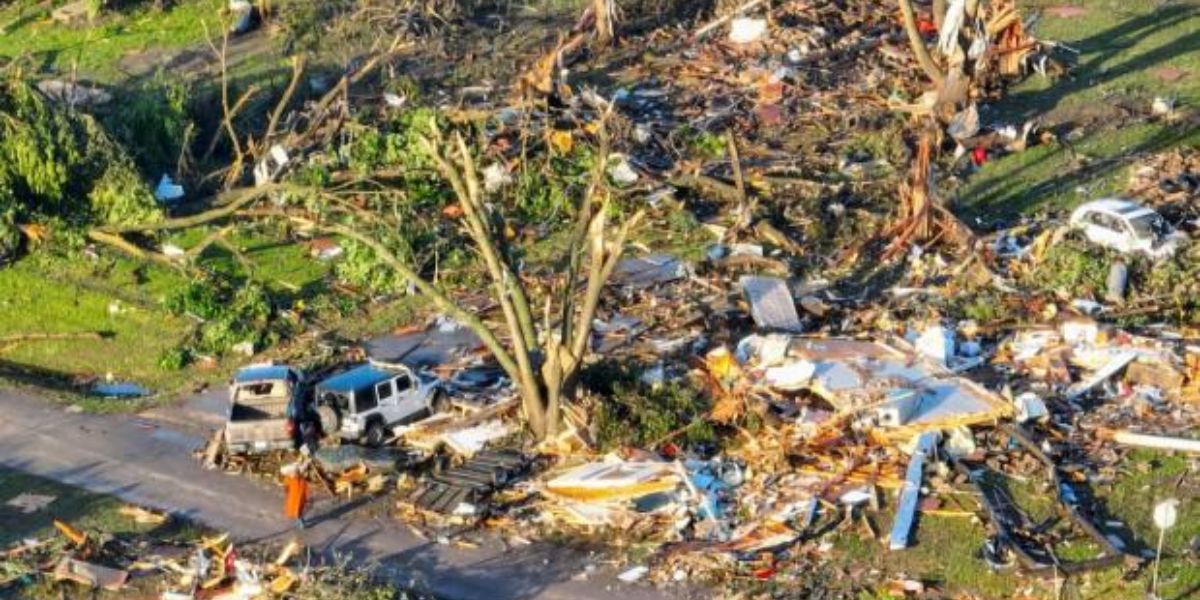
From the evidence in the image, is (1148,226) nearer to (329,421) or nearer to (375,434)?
(375,434)

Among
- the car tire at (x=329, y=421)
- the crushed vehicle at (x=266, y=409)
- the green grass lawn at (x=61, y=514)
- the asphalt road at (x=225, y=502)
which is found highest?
the crushed vehicle at (x=266, y=409)

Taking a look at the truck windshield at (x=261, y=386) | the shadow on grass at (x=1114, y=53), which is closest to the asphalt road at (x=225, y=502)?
the truck windshield at (x=261, y=386)

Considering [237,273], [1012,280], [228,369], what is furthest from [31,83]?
[1012,280]

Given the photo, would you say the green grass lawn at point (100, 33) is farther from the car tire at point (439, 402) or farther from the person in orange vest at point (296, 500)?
the person in orange vest at point (296, 500)

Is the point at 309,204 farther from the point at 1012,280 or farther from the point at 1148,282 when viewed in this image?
the point at 1148,282

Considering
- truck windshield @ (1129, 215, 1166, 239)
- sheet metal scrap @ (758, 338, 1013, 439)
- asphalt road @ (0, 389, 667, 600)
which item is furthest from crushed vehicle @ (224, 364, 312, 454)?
truck windshield @ (1129, 215, 1166, 239)

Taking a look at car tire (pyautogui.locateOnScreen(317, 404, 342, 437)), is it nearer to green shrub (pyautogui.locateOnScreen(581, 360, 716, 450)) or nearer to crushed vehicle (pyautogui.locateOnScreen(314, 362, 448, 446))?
crushed vehicle (pyautogui.locateOnScreen(314, 362, 448, 446))
